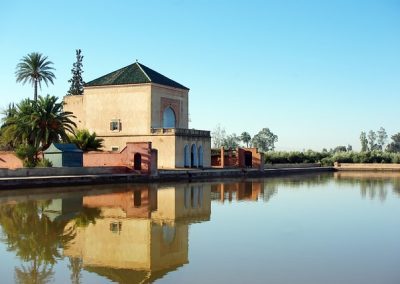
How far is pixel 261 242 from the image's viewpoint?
1072 cm

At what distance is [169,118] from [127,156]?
10817mm

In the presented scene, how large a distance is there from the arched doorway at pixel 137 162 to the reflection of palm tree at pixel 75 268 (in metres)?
22.9

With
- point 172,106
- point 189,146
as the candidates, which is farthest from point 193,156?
point 172,106

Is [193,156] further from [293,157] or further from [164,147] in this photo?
[293,157]

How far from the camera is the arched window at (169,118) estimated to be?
41500 millimetres

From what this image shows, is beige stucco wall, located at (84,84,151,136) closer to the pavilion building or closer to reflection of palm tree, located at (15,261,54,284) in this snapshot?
the pavilion building

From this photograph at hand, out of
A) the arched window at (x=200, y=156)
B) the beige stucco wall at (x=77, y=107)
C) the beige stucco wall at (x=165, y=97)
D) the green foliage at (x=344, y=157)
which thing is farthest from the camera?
the green foliage at (x=344, y=157)

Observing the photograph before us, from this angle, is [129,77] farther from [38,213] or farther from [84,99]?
[38,213]

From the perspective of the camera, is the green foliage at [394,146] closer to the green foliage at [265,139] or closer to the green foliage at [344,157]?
the green foliage at [265,139]

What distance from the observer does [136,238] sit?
434 inches

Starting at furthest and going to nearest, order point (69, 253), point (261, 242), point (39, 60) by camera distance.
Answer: point (39, 60) → point (261, 242) → point (69, 253)

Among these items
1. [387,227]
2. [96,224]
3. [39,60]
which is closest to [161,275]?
[96,224]

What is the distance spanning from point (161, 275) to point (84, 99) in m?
36.0

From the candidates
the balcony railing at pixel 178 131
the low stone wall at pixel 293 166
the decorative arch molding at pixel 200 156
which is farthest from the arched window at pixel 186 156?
the low stone wall at pixel 293 166
